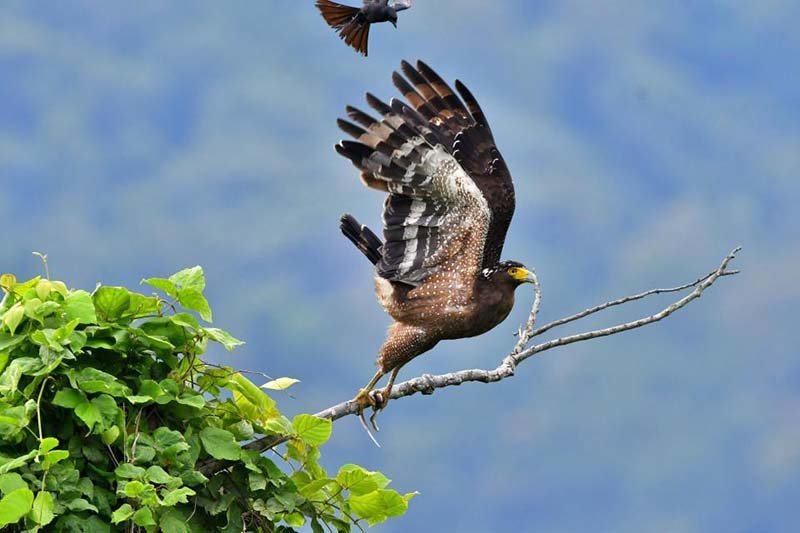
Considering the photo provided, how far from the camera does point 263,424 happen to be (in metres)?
5.19

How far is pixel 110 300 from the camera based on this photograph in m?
4.83

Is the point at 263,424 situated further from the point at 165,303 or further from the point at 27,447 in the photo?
the point at 27,447

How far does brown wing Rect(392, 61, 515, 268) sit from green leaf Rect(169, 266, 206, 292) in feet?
8.67

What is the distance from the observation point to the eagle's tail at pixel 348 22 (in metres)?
6.51

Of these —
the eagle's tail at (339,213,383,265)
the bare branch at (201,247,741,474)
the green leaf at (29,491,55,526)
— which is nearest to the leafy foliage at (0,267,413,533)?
the green leaf at (29,491,55,526)

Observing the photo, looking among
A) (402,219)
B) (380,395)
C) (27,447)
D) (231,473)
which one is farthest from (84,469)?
(402,219)

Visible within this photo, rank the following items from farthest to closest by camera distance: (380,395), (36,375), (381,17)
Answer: (380,395) < (381,17) < (36,375)

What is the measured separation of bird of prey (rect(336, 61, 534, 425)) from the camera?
23.8 feet

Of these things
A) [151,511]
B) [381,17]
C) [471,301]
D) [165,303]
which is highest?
[381,17]

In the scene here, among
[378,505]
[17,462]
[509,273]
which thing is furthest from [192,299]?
[509,273]

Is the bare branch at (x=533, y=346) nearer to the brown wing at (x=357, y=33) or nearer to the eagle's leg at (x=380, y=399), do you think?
the eagle's leg at (x=380, y=399)

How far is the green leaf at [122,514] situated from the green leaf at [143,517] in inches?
1.0

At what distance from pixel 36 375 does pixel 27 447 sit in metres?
0.30

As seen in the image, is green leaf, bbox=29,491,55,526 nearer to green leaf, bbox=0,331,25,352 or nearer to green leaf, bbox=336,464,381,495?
green leaf, bbox=0,331,25,352
